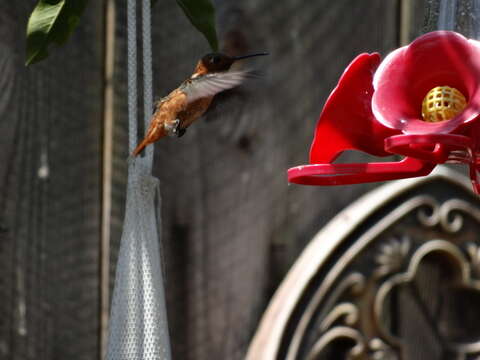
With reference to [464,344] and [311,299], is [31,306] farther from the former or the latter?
[464,344]

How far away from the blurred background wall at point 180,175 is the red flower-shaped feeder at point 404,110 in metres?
0.49

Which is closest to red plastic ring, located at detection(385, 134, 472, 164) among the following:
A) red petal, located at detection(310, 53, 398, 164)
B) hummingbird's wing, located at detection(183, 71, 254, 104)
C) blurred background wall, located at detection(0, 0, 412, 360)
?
red petal, located at detection(310, 53, 398, 164)

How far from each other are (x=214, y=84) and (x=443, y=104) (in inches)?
19.7

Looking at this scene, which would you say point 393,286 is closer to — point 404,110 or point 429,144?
point 404,110

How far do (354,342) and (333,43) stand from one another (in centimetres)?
82

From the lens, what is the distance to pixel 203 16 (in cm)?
190

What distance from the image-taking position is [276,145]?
8.46 ft

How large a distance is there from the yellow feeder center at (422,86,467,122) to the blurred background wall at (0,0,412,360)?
61cm

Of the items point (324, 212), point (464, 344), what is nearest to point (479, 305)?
point (464, 344)

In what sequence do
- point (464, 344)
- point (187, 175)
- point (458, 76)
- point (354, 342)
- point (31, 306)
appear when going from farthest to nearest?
1. point (464, 344)
2. point (354, 342)
3. point (187, 175)
4. point (31, 306)
5. point (458, 76)

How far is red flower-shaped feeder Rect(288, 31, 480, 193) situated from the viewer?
62.5 inches

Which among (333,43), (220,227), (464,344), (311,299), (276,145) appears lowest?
(464,344)

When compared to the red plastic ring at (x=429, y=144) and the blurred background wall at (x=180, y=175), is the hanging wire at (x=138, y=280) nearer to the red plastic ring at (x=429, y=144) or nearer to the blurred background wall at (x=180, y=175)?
the blurred background wall at (x=180, y=175)

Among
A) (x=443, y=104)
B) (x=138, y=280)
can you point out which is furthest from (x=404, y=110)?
(x=138, y=280)
